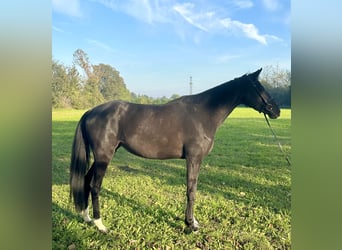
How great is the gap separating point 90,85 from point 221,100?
186 centimetres

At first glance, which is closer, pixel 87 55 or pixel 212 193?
pixel 87 55

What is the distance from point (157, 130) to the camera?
312cm

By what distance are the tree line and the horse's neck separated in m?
0.42

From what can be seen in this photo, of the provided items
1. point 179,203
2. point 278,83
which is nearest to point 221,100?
point 278,83

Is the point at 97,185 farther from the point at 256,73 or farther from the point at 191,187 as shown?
the point at 256,73

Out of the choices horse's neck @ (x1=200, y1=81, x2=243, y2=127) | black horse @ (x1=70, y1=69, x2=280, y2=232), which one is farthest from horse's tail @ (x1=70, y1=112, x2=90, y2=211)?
horse's neck @ (x1=200, y1=81, x2=243, y2=127)

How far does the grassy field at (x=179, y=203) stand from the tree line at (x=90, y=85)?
212mm

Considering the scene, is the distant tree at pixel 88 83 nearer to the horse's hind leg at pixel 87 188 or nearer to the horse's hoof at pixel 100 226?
the horse's hind leg at pixel 87 188

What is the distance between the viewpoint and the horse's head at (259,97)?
298cm

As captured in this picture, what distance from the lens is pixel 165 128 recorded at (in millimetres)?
3123
